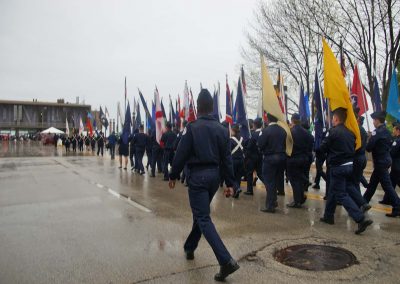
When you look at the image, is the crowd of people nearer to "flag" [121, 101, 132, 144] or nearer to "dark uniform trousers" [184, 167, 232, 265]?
"dark uniform trousers" [184, 167, 232, 265]

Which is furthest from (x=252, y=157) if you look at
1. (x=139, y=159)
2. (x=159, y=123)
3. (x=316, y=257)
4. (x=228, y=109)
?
(x=139, y=159)

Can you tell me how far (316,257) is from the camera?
4.90 meters

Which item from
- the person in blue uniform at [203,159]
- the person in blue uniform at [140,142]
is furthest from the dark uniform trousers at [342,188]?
the person in blue uniform at [140,142]

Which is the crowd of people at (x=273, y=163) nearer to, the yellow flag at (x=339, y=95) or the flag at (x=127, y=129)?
the yellow flag at (x=339, y=95)

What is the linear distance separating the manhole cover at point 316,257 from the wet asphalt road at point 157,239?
14cm

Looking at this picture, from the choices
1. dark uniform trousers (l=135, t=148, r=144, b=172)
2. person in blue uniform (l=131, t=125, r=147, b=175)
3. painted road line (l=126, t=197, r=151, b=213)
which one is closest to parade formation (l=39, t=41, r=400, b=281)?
painted road line (l=126, t=197, r=151, b=213)

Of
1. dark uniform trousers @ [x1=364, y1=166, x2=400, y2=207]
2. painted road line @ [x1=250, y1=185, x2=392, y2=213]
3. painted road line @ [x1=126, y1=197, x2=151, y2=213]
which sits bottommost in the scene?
painted road line @ [x1=126, y1=197, x2=151, y2=213]

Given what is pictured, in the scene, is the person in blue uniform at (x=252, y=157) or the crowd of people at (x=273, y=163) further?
the person in blue uniform at (x=252, y=157)

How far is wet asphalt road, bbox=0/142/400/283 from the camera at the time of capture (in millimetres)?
4332

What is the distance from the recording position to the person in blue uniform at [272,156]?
25.0 feet

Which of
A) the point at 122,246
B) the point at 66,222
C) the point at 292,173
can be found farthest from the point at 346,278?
the point at 66,222

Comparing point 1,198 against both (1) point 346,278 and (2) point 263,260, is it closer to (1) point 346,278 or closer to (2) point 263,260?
(2) point 263,260

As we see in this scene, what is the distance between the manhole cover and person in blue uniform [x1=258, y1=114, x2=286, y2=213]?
234cm

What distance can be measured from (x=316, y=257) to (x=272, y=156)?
2993 mm
